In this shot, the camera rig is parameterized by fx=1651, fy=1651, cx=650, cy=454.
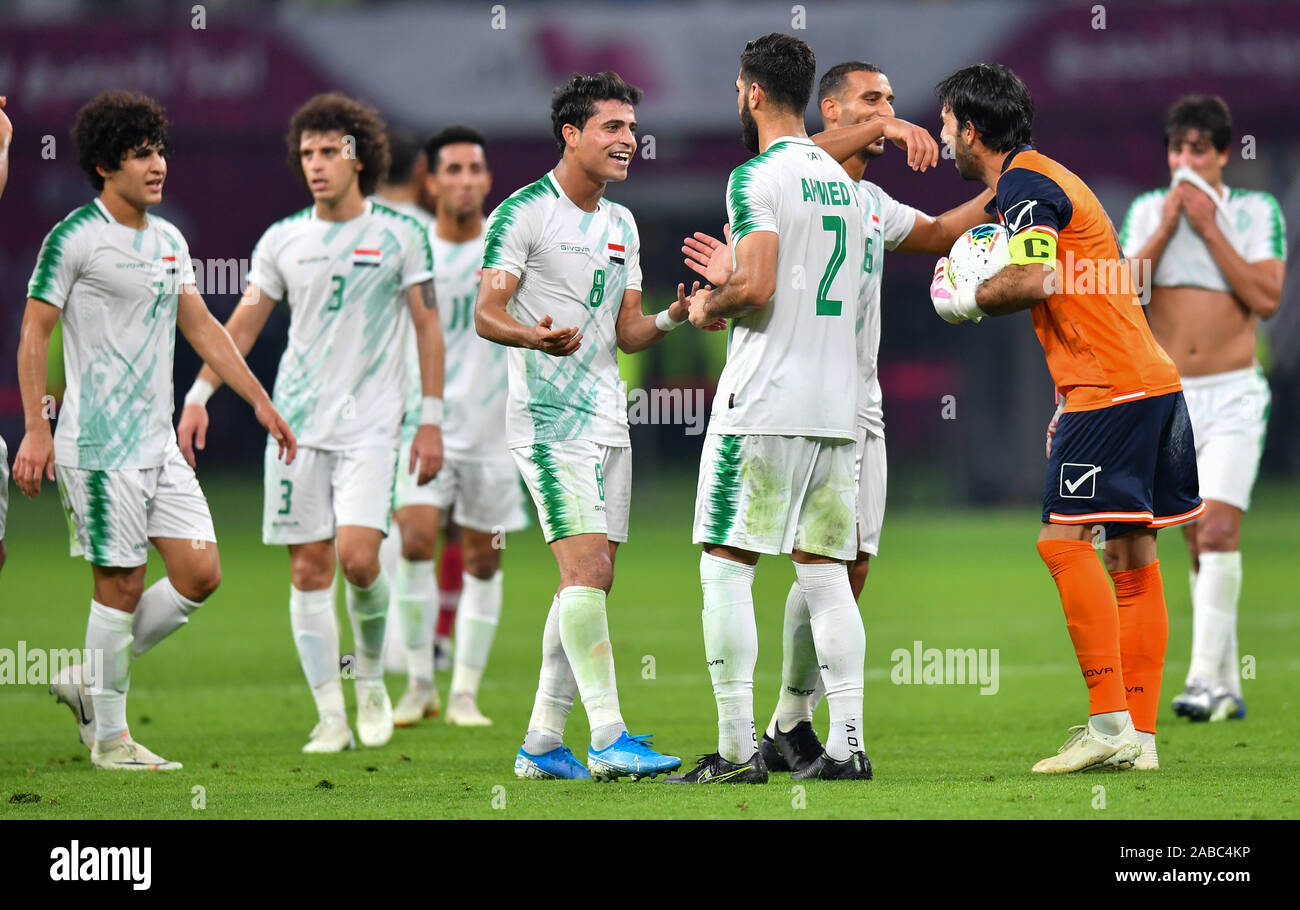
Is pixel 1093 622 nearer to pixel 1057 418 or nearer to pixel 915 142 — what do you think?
pixel 1057 418

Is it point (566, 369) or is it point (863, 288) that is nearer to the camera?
point (863, 288)

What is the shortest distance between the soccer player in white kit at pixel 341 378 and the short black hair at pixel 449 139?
0.82m

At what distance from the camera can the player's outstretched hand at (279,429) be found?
654 centimetres

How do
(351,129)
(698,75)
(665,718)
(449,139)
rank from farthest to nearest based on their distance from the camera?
(698,75), (449,139), (665,718), (351,129)

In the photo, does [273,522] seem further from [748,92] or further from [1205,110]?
[1205,110]

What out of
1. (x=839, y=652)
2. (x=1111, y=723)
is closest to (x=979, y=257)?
(x=839, y=652)

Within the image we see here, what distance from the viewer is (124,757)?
627 centimetres

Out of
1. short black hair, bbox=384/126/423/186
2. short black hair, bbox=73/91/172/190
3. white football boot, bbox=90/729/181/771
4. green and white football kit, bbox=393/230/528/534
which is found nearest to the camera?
white football boot, bbox=90/729/181/771

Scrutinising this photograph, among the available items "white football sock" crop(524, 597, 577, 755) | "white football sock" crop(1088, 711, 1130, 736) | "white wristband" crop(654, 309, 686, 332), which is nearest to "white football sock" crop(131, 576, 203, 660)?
"white football sock" crop(524, 597, 577, 755)

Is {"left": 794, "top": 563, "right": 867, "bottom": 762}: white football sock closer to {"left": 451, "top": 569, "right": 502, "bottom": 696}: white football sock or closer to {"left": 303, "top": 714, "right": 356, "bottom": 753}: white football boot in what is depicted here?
{"left": 303, "top": 714, "right": 356, "bottom": 753}: white football boot

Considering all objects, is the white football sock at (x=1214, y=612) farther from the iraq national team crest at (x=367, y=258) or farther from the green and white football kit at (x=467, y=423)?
the iraq national team crest at (x=367, y=258)

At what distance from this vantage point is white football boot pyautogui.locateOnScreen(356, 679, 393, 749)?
6.90 metres

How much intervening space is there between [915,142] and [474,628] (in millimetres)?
3408

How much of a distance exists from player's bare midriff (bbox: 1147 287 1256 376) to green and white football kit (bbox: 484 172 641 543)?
3106mm
